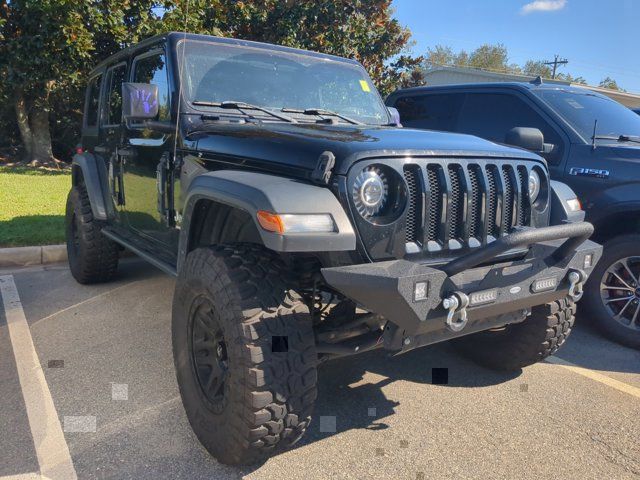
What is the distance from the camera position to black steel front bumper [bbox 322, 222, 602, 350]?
6.70 feet

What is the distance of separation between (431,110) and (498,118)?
893 mm

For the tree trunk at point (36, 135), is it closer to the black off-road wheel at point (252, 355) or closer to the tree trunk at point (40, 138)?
the tree trunk at point (40, 138)

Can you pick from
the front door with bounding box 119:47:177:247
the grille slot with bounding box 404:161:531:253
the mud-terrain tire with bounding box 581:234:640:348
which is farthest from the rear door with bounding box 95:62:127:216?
the mud-terrain tire with bounding box 581:234:640:348

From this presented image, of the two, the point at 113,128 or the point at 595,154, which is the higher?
the point at 113,128

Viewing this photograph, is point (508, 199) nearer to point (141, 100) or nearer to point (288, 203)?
point (288, 203)

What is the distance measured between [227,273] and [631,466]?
2.17m

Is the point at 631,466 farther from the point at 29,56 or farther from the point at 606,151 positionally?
the point at 29,56

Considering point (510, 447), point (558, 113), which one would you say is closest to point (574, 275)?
point (510, 447)

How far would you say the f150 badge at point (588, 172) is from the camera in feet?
13.8

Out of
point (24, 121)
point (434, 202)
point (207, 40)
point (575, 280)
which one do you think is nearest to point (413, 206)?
point (434, 202)

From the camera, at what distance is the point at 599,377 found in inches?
142

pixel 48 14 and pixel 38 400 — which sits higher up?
pixel 48 14

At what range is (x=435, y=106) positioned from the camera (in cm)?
571

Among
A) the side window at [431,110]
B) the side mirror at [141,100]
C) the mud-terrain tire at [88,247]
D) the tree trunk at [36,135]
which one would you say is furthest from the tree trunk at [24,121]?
the side mirror at [141,100]
